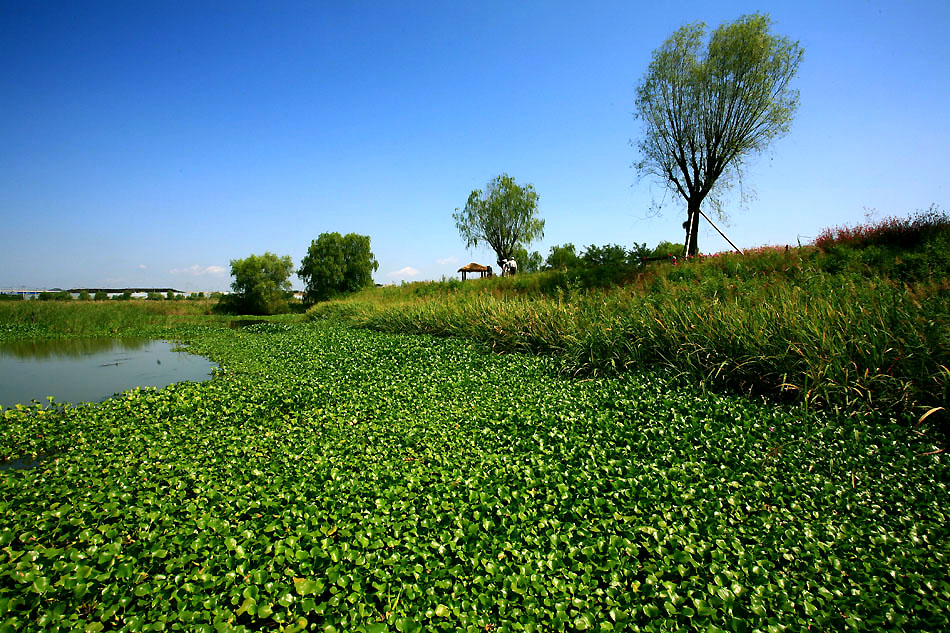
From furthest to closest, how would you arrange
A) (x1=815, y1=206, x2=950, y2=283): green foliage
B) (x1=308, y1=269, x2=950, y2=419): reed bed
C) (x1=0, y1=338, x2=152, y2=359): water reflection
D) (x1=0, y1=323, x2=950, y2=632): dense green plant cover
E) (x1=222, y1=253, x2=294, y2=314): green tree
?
1. (x1=222, y1=253, x2=294, y2=314): green tree
2. (x1=0, y1=338, x2=152, y2=359): water reflection
3. (x1=815, y1=206, x2=950, y2=283): green foliage
4. (x1=308, y1=269, x2=950, y2=419): reed bed
5. (x1=0, y1=323, x2=950, y2=632): dense green plant cover

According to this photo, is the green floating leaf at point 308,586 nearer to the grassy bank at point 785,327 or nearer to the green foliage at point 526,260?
the grassy bank at point 785,327

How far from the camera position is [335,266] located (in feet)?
111

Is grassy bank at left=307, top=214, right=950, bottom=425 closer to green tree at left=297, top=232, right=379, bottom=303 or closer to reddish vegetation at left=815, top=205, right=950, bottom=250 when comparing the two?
reddish vegetation at left=815, top=205, right=950, bottom=250

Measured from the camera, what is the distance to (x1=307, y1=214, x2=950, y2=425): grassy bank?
12.8ft

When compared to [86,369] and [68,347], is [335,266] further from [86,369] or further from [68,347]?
[86,369]

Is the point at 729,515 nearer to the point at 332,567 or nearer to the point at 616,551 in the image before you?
the point at 616,551

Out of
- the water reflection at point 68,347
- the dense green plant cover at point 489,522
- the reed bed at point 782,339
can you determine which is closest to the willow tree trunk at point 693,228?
the reed bed at point 782,339

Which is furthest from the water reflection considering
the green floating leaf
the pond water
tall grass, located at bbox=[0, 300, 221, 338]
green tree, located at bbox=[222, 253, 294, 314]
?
green tree, located at bbox=[222, 253, 294, 314]

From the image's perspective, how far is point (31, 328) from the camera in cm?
1658

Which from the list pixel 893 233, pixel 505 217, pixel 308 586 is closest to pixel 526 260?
pixel 505 217

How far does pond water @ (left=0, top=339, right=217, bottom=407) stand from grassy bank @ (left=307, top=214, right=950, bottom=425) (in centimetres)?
642

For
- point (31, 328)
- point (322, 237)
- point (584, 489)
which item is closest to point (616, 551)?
point (584, 489)

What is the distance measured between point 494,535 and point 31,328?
23198mm

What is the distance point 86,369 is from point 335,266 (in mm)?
25155
